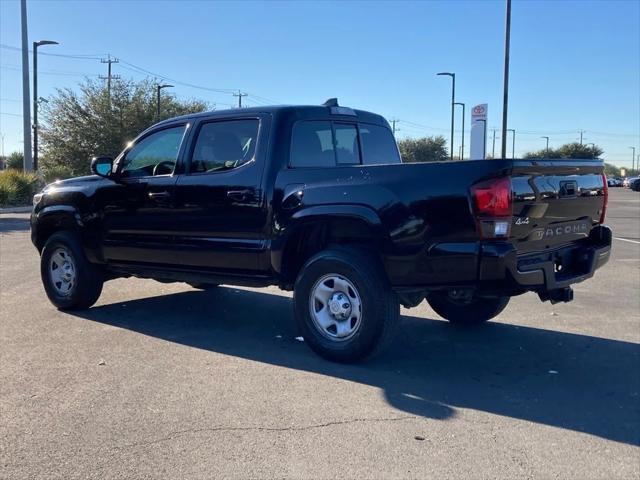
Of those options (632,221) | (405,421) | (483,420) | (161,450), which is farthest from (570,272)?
(632,221)

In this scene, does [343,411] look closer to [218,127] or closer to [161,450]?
[161,450]

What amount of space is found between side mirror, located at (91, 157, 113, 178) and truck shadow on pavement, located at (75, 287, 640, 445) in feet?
5.07

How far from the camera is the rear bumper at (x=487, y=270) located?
4379 millimetres

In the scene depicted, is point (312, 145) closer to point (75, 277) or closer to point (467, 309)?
point (467, 309)

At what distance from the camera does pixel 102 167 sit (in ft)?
22.0

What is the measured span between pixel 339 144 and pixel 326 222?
1.31 m

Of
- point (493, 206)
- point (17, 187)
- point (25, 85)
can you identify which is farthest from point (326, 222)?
point (25, 85)

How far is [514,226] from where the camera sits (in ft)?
14.5

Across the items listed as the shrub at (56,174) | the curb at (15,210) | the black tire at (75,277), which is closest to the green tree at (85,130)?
the shrub at (56,174)

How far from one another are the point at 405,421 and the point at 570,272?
2066 millimetres

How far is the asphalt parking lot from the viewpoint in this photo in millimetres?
3484

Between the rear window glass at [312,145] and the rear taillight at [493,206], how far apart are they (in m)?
1.82

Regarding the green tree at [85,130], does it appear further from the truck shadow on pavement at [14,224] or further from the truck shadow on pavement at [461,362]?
the truck shadow on pavement at [461,362]

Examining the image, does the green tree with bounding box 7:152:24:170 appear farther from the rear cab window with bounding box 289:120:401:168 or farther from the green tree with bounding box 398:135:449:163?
the rear cab window with bounding box 289:120:401:168
